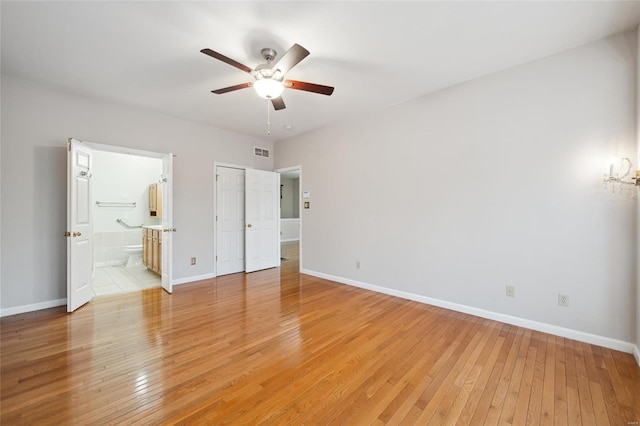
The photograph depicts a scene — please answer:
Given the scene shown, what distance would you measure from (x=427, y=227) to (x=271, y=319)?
2.36 meters

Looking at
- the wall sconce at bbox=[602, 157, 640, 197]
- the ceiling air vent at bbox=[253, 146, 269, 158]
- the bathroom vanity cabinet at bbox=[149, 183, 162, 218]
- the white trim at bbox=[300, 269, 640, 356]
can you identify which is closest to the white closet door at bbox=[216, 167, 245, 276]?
the ceiling air vent at bbox=[253, 146, 269, 158]

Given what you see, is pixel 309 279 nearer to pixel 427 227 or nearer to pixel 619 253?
pixel 427 227

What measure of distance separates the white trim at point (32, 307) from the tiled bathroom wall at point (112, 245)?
2.57 metres

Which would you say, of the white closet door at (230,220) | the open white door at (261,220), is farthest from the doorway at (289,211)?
the white closet door at (230,220)

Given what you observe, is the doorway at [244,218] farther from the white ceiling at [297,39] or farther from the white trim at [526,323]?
the white trim at [526,323]

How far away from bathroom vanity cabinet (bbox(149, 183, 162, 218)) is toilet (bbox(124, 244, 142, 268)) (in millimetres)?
835

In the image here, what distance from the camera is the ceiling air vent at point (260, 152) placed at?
5.62 meters

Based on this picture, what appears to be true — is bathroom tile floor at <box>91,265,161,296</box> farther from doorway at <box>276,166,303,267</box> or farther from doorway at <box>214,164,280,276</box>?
doorway at <box>276,166,303,267</box>

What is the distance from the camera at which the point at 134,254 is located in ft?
20.0

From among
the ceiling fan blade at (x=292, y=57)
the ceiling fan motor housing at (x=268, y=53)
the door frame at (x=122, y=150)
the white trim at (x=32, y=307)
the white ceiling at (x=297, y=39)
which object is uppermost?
the white ceiling at (x=297, y=39)

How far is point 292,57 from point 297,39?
434 millimetres

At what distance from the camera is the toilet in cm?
597

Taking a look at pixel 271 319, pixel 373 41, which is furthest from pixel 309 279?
pixel 373 41

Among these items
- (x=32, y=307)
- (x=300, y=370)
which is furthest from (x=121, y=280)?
(x=300, y=370)
